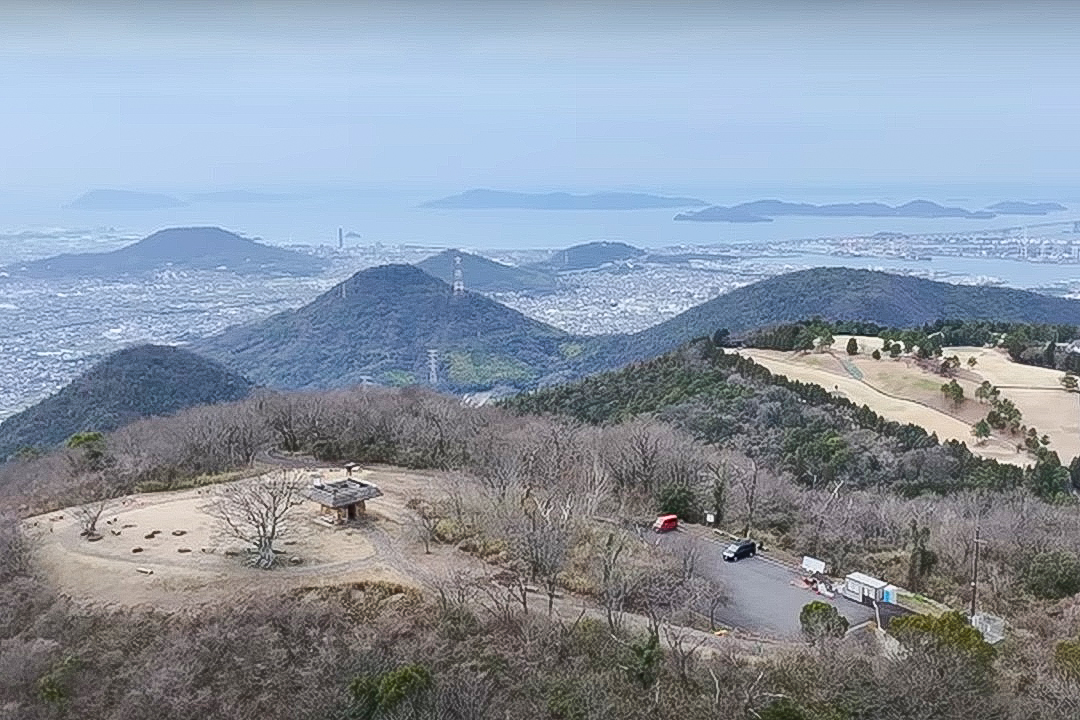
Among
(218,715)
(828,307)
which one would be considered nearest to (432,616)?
(218,715)

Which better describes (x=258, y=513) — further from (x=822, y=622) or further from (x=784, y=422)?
(x=784, y=422)

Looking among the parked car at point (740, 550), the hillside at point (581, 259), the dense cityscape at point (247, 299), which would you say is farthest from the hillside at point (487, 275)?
the parked car at point (740, 550)

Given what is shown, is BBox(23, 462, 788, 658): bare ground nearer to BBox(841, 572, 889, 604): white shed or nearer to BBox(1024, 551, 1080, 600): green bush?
BBox(841, 572, 889, 604): white shed

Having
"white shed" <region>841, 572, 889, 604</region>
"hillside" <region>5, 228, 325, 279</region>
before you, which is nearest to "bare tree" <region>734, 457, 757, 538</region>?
"white shed" <region>841, 572, 889, 604</region>

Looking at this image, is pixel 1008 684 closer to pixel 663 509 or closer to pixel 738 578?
pixel 738 578

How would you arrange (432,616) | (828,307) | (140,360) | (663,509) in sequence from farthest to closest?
1. (828,307)
2. (140,360)
3. (663,509)
4. (432,616)

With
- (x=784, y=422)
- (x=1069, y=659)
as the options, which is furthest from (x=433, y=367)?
(x=1069, y=659)

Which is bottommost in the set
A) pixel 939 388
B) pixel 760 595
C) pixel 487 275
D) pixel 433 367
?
pixel 433 367
